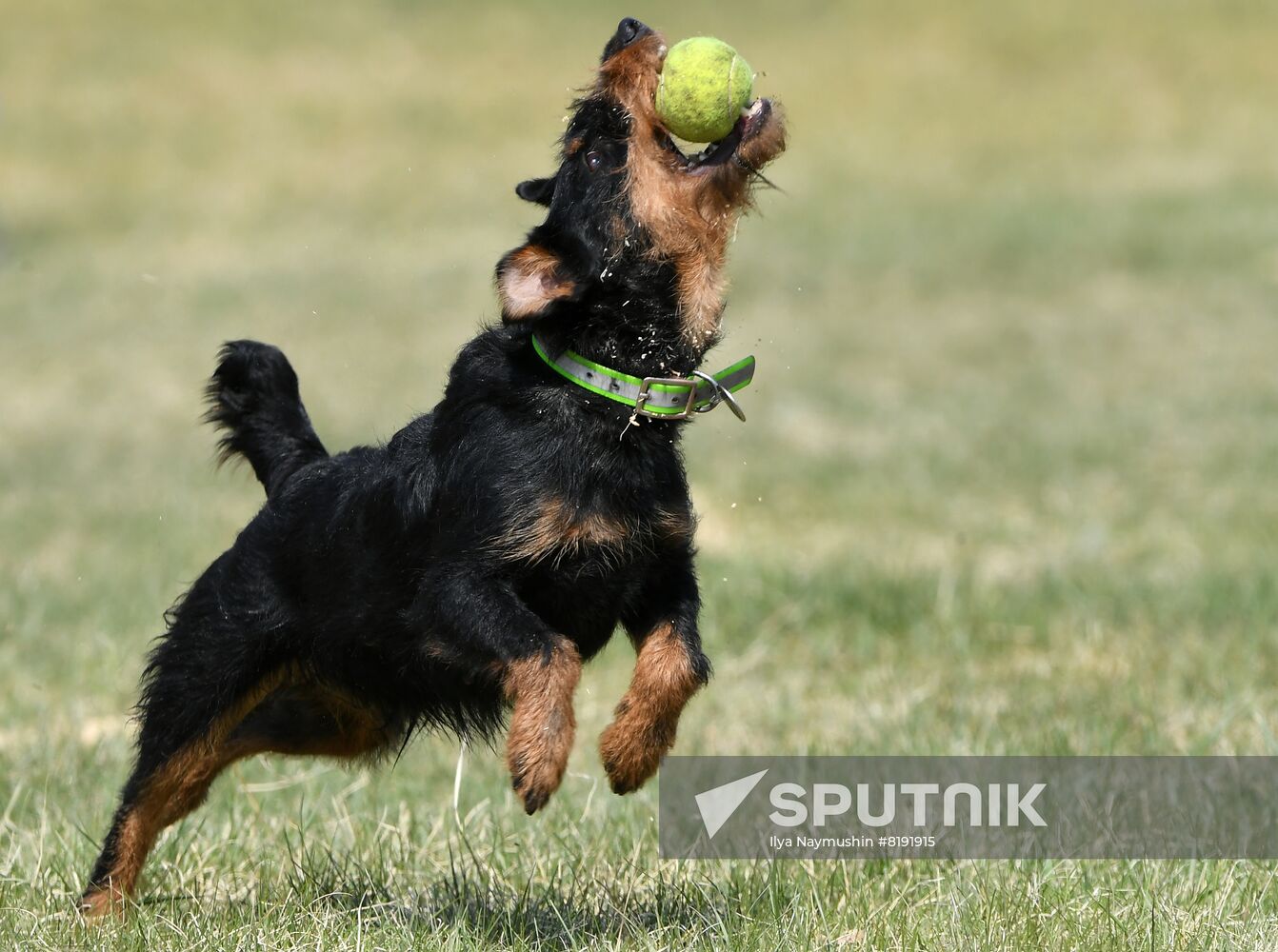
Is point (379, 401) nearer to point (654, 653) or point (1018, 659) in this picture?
point (1018, 659)

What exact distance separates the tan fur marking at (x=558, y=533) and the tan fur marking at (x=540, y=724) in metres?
0.24

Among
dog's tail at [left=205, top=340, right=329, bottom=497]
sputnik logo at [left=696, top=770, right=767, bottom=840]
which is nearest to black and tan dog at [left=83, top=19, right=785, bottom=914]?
dog's tail at [left=205, top=340, right=329, bottom=497]

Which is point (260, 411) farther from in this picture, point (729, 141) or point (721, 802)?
point (721, 802)

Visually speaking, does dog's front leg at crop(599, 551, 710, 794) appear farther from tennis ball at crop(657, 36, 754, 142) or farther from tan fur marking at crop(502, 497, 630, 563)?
tennis ball at crop(657, 36, 754, 142)

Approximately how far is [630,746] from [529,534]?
1.68ft

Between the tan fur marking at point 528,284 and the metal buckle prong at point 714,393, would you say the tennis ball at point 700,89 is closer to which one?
the tan fur marking at point 528,284

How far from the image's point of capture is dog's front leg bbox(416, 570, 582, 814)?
141 inches

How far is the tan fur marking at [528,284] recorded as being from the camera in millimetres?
3848

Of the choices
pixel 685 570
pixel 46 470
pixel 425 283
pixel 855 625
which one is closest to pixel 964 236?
pixel 425 283

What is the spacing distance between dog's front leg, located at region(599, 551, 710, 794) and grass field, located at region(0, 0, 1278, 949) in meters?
0.37

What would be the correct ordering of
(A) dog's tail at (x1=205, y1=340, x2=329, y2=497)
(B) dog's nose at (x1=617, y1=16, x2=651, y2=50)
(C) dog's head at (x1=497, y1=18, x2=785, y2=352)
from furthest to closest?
(A) dog's tail at (x1=205, y1=340, x2=329, y2=497) < (B) dog's nose at (x1=617, y1=16, x2=651, y2=50) < (C) dog's head at (x1=497, y1=18, x2=785, y2=352)

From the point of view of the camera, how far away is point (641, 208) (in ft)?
13.0

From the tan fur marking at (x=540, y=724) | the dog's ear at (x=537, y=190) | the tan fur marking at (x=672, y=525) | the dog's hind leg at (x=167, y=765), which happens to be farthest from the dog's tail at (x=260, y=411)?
the tan fur marking at (x=540, y=724)

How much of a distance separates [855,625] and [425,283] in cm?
1164
